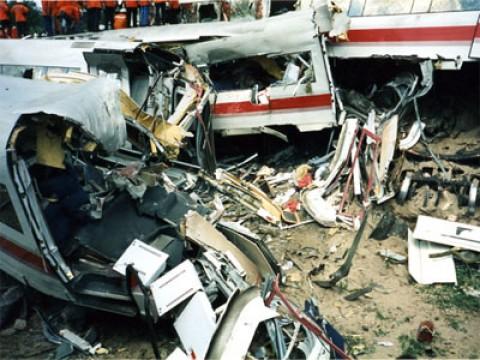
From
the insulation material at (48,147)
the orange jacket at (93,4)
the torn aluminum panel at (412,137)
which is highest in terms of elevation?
the orange jacket at (93,4)

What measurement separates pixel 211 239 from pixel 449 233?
9.19 feet

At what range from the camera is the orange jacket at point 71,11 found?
1246 centimetres

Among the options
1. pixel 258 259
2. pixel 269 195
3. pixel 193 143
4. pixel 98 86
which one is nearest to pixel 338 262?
pixel 258 259

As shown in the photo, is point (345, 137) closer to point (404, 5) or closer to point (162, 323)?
point (404, 5)

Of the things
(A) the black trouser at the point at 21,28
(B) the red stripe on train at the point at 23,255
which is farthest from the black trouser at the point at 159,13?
(B) the red stripe on train at the point at 23,255

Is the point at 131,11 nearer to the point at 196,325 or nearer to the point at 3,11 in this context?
the point at 3,11

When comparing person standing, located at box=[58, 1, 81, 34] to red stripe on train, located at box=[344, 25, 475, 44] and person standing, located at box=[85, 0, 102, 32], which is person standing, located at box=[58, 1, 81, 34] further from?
red stripe on train, located at box=[344, 25, 475, 44]

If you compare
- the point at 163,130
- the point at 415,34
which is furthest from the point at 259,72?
the point at 163,130

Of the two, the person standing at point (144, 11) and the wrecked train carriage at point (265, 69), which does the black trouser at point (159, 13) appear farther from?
the wrecked train carriage at point (265, 69)

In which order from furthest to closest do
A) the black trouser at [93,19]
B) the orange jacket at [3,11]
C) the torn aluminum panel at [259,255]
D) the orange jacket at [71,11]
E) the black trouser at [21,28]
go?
the black trouser at [21,28] < the orange jacket at [3,11] < the black trouser at [93,19] < the orange jacket at [71,11] < the torn aluminum panel at [259,255]

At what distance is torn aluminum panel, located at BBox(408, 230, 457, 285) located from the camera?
17.1 ft

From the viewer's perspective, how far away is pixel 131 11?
515 inches

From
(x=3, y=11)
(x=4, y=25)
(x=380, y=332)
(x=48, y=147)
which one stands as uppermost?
(x=3, y=11)

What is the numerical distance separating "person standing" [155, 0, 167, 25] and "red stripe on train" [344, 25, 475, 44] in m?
5.98
